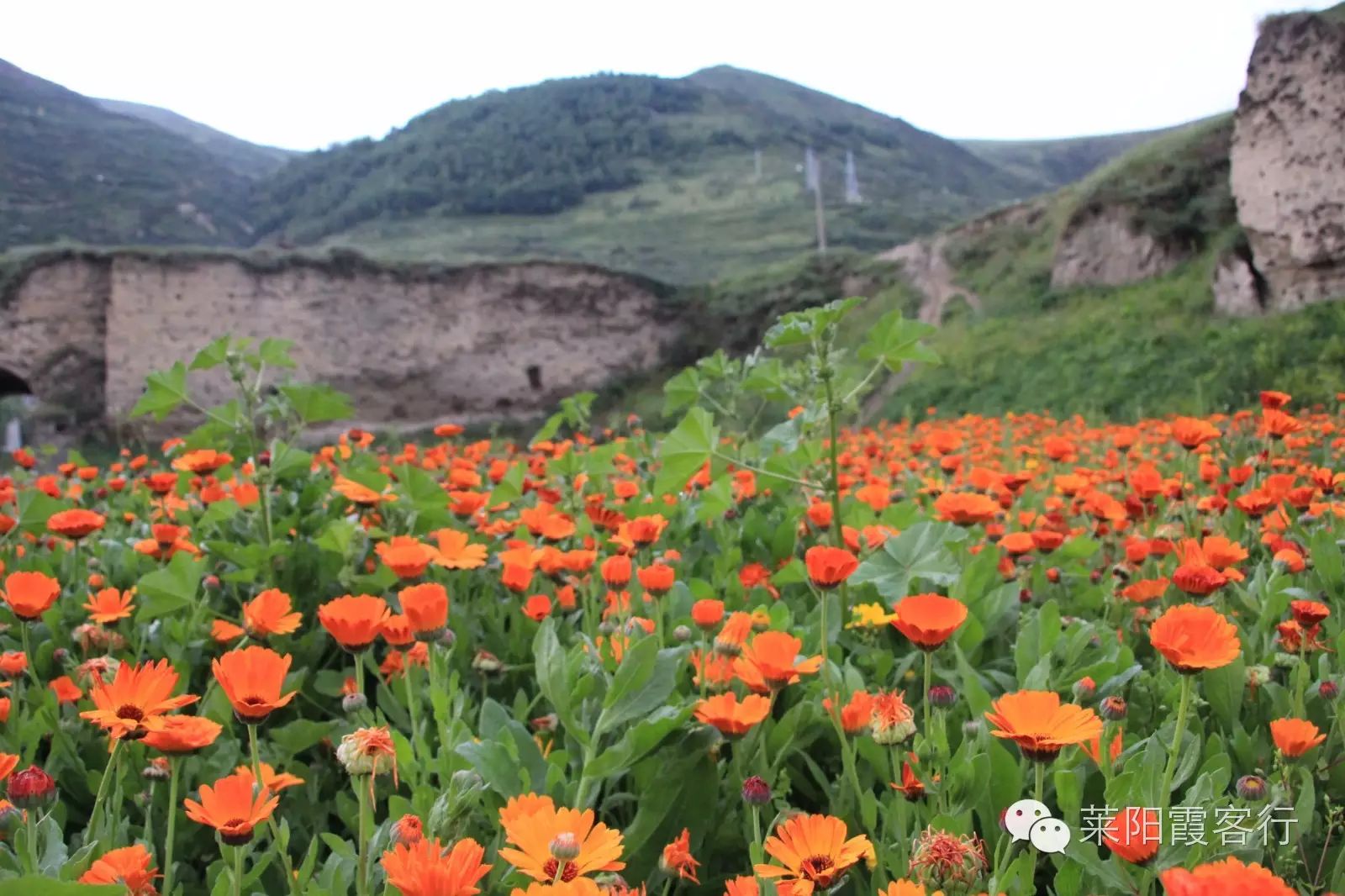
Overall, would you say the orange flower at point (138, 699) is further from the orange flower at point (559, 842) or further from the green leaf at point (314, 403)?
the green leaf at point (314, 403)

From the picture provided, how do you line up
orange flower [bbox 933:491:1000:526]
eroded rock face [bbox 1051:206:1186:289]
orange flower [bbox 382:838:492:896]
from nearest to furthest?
orange flower [bbox 382:838:492:896]
orange flower [bbox 933:491:1000:526]
eroded rock face [bbox 1051:206:1186:289]

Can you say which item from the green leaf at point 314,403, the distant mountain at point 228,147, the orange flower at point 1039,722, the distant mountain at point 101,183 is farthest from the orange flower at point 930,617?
the distant mountain at point 228,147

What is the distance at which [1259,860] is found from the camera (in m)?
0.67

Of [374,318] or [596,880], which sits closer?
[596,880]

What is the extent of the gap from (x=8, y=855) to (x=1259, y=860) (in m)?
0.94

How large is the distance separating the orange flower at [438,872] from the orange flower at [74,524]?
3.51ft

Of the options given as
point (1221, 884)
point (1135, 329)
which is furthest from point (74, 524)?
point (1135, 329)

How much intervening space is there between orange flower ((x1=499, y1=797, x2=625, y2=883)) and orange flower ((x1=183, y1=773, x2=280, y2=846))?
18cm

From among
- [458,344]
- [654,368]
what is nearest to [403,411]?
[458,344]

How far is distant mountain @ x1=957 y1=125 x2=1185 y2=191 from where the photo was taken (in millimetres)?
60062

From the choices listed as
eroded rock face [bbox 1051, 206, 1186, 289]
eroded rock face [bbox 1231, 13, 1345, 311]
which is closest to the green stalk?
eroded rock face [bbox 1231, 13, 1345, 311]

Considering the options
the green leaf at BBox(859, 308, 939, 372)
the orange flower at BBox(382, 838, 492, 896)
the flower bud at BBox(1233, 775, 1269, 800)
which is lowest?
the flower bud at BBox(1233, 775, 1269, 800)

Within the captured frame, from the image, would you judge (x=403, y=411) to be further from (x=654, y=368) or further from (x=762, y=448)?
(x=762, y=448)

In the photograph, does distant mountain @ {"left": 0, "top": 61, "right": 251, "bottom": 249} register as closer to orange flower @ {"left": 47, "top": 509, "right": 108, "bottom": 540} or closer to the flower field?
orange flower @ {"left": 47, "top": 509, "right": 108, "bottom": 540}
